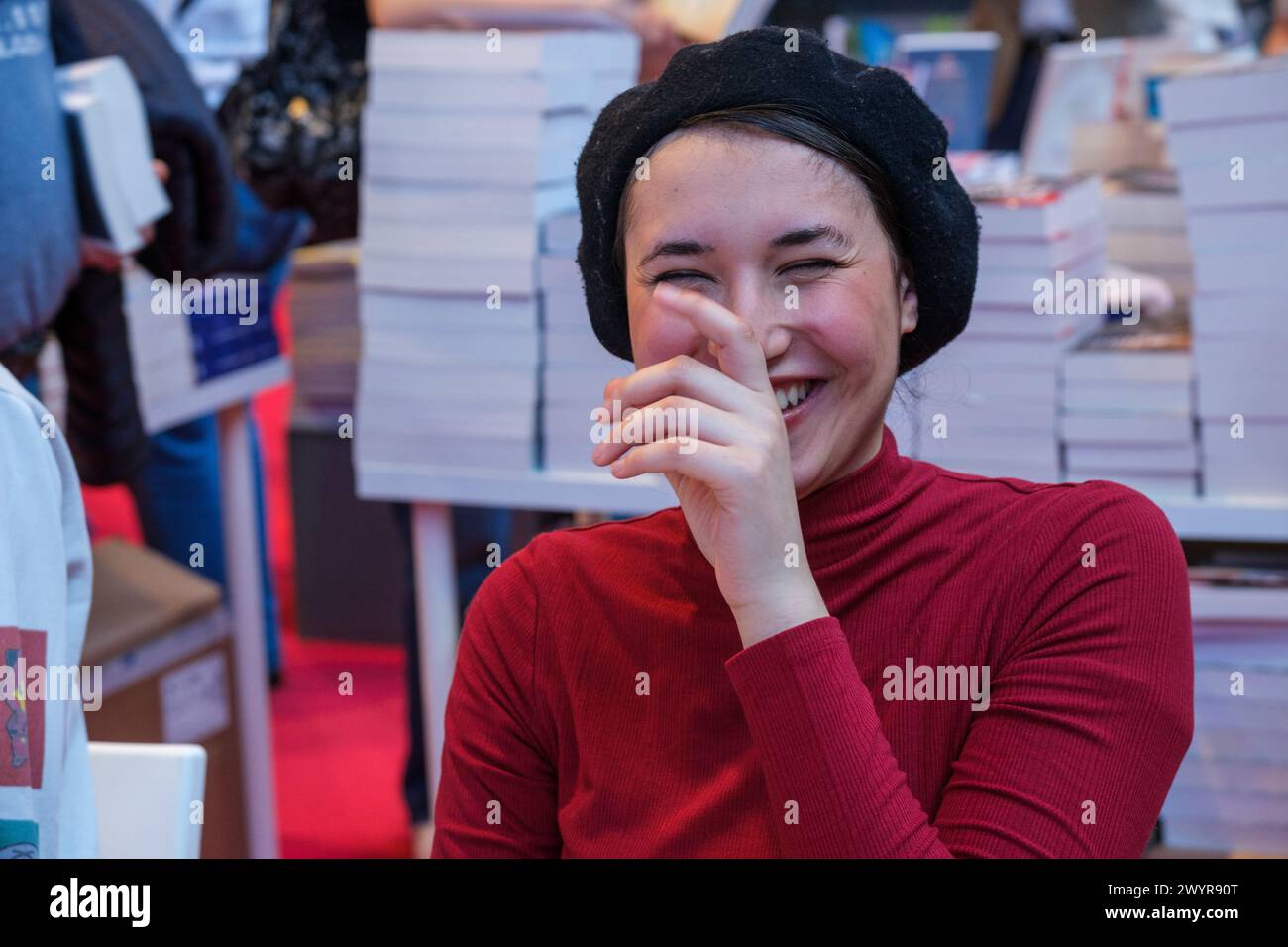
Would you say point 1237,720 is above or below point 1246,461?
below

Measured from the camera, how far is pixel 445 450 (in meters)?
2.58

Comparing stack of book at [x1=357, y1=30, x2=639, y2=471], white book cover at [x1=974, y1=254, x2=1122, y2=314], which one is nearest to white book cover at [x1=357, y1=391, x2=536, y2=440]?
stack of book at [x1=357, y1=30, x2=639, y2=471]

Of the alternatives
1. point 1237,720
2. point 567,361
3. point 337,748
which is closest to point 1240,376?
point 1237,720

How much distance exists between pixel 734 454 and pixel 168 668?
77.5 inches

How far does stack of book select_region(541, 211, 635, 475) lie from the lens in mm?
2463

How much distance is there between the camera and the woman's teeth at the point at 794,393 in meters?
1.19

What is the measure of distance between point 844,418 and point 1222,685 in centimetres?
139

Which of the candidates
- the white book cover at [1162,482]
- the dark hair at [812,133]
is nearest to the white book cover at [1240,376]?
the white book cover at [1162,482]

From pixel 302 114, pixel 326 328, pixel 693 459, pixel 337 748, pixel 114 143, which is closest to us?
pixel 693 459

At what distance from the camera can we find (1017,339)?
2.36m

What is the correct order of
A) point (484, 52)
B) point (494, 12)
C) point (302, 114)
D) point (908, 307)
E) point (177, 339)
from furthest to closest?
point (302, 114) < point (177, 339) < point (494, 12) < point (484, 52) < point (908, 307)

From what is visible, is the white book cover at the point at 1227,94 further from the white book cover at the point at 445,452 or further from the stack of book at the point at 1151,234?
the white book cover at the point at 445,452

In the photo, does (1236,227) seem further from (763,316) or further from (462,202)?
(763,316)
